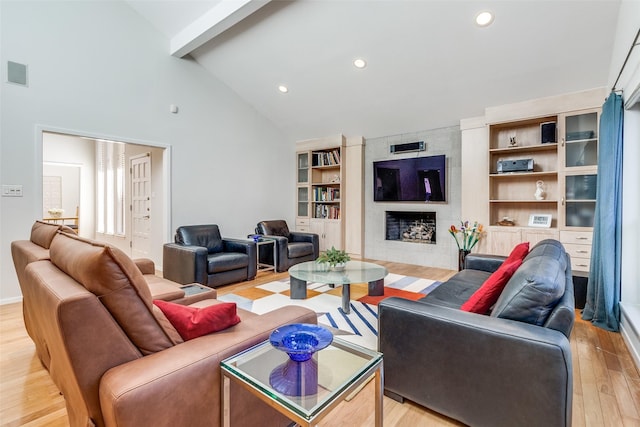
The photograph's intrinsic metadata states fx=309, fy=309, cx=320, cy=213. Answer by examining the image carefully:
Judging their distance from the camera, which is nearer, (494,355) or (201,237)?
(494,355)

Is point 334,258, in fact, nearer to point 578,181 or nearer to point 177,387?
point 177,387

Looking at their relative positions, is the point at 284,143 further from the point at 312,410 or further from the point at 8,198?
the point at 312,410

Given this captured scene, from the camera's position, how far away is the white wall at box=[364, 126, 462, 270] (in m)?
4.81

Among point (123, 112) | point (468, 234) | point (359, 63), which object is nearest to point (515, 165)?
point (468, 234)

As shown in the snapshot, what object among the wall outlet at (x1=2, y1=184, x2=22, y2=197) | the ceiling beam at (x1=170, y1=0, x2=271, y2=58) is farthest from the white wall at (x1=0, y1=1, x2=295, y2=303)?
the ceiling beam at (x1=170, y1=0, x2=271, y2=58)

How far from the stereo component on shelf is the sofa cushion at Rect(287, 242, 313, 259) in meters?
3.01

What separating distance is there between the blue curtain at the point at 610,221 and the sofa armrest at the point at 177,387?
10.1 feet

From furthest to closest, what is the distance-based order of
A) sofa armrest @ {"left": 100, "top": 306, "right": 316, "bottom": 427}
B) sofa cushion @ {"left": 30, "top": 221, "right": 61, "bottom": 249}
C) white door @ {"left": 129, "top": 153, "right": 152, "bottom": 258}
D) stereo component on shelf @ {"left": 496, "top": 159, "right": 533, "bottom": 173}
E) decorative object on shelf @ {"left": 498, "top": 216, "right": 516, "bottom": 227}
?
white door @ {"left": 129, "top": 153, "right": 152, "bottom": 258} → decorative object on shelf @ {"left": 498, "top": 216, "right": 516, "bottom": 227} → stereo component on shelf @ {"left": 496, "top": 159, "right": 533, "bottom": 173} → sofa cushion @ {"left": 30, "top": 221, "right": 61, "bottom": 249} → sofa armrest @ {"left": 100, "top": 306, "right": 316, "bottom": 427}

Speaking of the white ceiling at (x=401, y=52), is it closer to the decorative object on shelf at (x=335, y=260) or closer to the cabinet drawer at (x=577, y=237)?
the cabinet drawer at (x=577, y=237)

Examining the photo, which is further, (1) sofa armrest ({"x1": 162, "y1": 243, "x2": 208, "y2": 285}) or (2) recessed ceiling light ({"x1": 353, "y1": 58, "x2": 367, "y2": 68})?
(2) recessed ceiling light ({"x1": 353, "y1": 58, "x2": 367, "y2": 68})

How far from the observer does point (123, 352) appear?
1.05 m

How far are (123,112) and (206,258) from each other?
2.26m

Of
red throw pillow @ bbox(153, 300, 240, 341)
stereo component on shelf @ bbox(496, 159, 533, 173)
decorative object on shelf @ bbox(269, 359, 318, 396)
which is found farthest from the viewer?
stereo component on shelf @ bbox(496, 159, 533, 173)

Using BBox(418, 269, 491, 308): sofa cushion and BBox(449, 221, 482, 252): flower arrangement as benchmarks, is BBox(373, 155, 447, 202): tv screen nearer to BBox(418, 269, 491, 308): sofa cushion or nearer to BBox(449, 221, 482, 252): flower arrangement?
BBox(449, 221, 482, 252): flower arrangement
